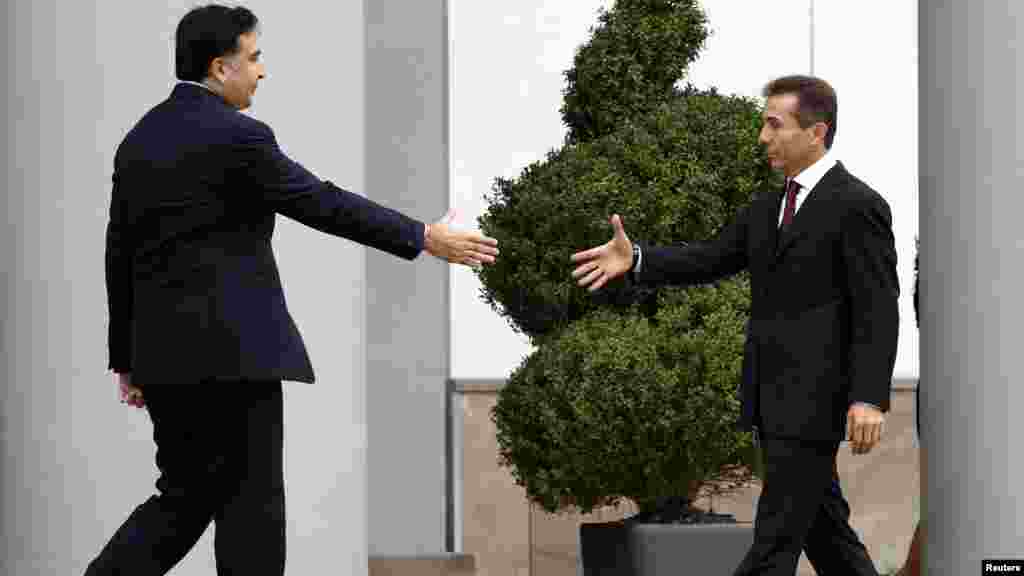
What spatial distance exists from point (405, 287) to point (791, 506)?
3585 millimetres

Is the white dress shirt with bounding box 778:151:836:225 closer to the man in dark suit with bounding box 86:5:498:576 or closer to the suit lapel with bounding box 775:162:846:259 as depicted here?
the suit lapel with bounding box 775:162:846:259

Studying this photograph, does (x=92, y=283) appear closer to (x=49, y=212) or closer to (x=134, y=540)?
(x=49, y=212)

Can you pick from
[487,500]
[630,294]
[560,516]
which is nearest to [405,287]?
[487,500]

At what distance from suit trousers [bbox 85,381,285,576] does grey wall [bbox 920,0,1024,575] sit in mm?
1860

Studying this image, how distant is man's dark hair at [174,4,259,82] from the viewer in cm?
361

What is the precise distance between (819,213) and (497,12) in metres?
3.67

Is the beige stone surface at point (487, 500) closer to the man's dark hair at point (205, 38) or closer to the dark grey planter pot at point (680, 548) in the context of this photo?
the dark grey planter pot at point (680, 548)

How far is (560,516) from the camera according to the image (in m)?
7.20

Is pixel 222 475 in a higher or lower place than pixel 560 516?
higher

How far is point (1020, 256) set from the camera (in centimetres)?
422

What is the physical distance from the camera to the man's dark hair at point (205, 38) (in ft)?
11.8

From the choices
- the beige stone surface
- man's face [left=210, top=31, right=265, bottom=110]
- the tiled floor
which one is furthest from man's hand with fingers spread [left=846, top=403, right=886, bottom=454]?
the beige stone surface

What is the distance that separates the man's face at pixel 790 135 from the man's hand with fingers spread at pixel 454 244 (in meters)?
0.93

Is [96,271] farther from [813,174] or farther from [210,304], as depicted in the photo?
[813,174]
